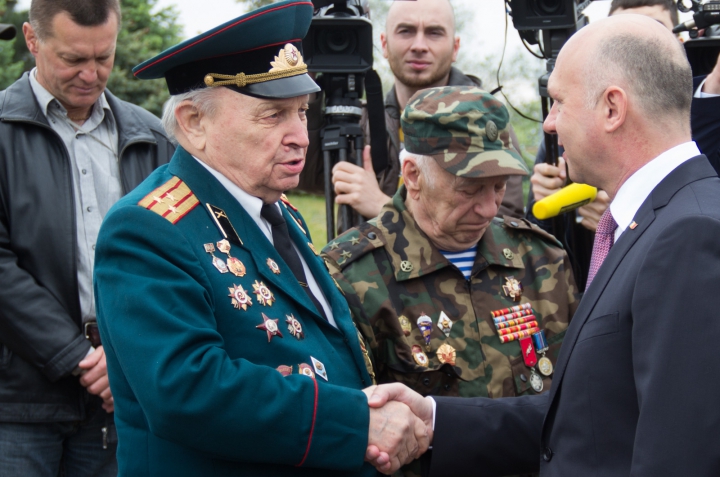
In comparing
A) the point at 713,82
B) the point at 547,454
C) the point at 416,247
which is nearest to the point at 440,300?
the point at 416,247

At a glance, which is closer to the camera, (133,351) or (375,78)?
(133,351)

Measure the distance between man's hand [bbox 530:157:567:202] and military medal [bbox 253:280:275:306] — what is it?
1872 mm

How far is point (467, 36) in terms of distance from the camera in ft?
34.5

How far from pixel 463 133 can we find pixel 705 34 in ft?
5.18

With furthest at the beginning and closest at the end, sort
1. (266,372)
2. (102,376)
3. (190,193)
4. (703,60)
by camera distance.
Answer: (703,60) → (102,376) → (190,193) → (266,372)

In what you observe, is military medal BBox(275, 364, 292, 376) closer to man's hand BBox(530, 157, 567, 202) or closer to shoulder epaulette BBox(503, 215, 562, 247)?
shoulder epaulette BBox(503, 215, 562, 247)

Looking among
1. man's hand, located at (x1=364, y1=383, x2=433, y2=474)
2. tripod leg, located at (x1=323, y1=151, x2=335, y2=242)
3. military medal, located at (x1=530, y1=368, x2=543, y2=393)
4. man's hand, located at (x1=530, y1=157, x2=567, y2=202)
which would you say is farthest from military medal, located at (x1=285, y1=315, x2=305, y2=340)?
man's hand, located at (x1=530, y1=157, x2=567, y2=202)

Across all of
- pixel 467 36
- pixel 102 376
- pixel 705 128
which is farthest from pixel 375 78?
pixel 467 36

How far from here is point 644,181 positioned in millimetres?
1964

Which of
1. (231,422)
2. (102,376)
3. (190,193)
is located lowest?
(102,376)

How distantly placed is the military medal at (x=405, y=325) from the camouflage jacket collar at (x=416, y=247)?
12 centimetres

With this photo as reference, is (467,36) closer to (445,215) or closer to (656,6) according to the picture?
(656,6)

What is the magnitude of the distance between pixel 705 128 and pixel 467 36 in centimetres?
755

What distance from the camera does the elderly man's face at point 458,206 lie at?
269 centimetres
